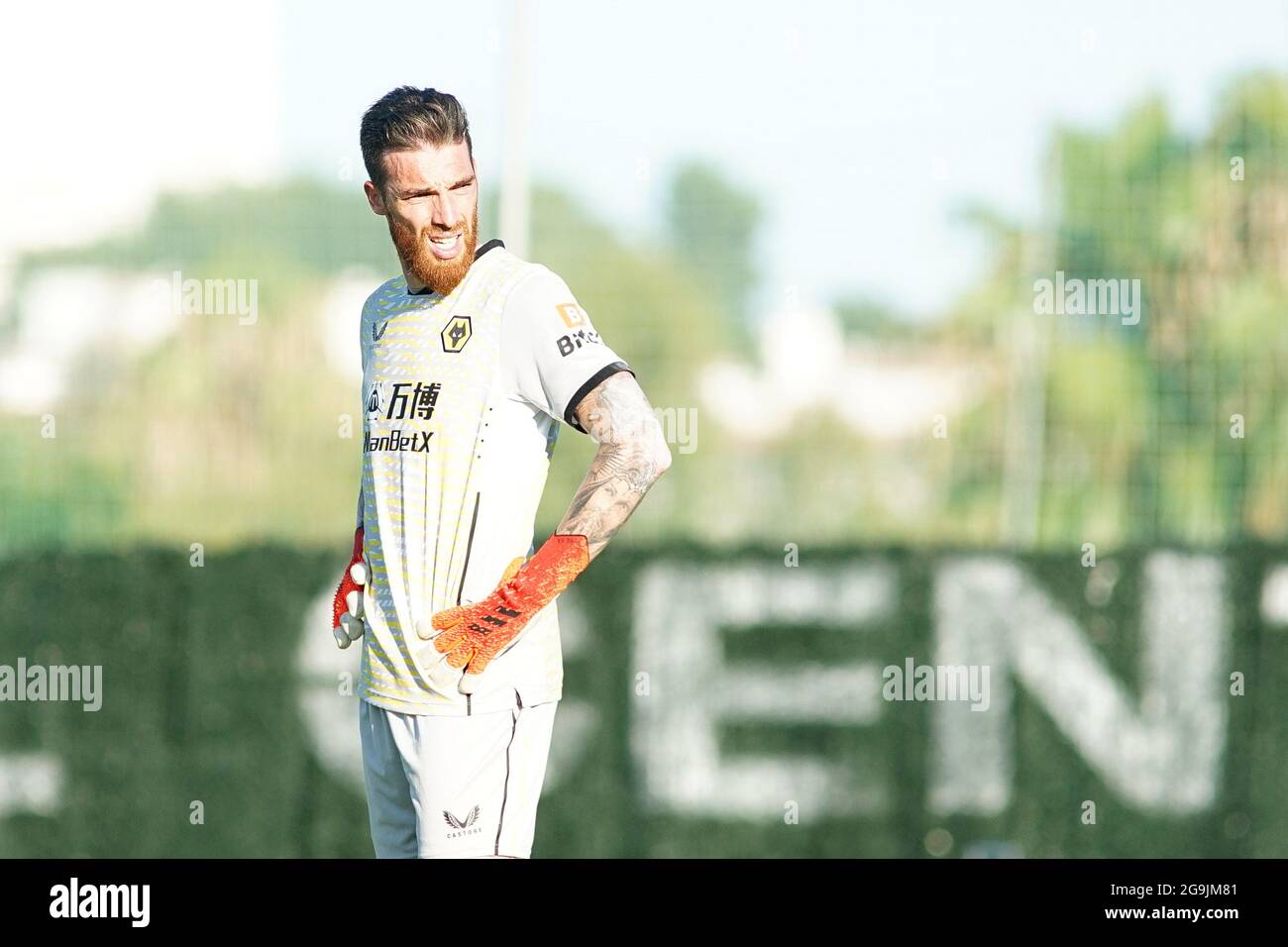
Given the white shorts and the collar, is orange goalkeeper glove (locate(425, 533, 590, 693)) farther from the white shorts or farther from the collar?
the collar

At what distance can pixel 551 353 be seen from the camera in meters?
3.75

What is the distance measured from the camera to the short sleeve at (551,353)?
3721 mm

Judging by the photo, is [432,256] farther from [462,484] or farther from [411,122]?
[462,484]

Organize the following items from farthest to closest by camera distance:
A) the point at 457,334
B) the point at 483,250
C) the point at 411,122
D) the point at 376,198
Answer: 1. the point at 483,250
2. the point at 457,334
3. the point at 376,198
4. the point at 411,122

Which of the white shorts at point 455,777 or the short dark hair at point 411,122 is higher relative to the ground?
the short dark hair at point 411,122

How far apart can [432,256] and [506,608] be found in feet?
2.69

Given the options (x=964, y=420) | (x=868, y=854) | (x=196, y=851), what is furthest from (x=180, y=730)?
(x=964, y=420)

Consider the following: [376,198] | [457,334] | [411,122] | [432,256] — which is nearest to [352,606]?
[457,334]

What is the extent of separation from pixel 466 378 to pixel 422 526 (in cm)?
36

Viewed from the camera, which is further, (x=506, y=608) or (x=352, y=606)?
(x=352, y=606)

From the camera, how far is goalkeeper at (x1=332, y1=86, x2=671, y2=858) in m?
3.60

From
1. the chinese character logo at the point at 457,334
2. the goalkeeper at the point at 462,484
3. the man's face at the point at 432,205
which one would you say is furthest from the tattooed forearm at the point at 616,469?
the man's face at the point at 432,205

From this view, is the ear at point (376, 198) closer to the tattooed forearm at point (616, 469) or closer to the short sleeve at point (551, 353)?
the short sleeve at point (551, 353)
